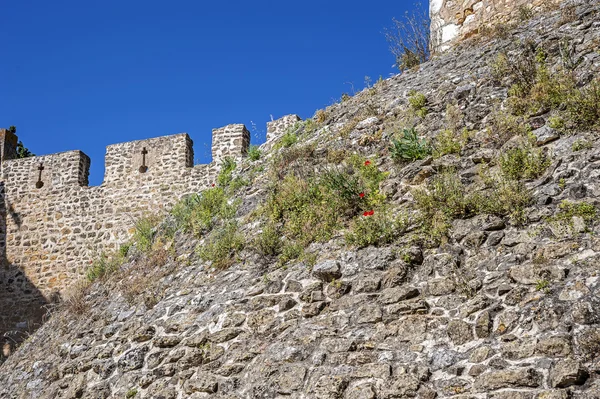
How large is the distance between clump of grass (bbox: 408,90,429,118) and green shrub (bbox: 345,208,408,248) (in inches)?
86.9

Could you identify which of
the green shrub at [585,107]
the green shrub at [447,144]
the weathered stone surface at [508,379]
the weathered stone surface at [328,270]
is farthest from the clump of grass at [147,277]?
the green shrub at [585,107]

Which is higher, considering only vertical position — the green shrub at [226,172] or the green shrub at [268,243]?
the green shrub at [226,172]

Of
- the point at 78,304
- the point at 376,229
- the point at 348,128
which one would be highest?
the point at 348,128

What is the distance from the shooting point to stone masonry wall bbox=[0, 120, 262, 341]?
13891 millimetres

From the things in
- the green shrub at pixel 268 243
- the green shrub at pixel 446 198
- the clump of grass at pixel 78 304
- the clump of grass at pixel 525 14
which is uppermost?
the clump of grass at pixel 525 14

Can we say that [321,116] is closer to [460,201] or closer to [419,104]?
[419,104]

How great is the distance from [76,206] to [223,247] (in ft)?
27.5

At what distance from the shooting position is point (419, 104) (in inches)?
323

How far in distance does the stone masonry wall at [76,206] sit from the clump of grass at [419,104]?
19.5 feet

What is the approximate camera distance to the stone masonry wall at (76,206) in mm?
13891

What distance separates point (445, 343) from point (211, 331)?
240 centimetres

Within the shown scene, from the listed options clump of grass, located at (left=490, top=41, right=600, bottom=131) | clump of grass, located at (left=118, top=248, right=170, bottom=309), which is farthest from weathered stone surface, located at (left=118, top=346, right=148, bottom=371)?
clump of grass, located at (left=490, top=41, right=600, bottom=131)

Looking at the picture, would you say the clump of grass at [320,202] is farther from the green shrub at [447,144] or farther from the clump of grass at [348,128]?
the clump of grass at [348,128]

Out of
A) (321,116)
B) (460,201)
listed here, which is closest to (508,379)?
(460,201)
